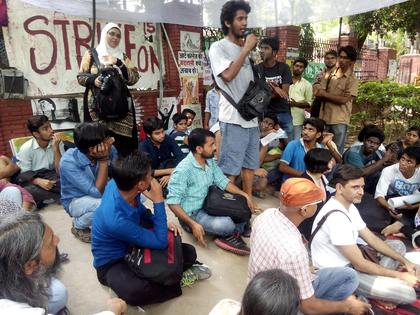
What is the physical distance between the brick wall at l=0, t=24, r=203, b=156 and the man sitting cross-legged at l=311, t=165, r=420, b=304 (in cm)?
396

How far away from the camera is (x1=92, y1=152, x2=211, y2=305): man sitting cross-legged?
2.15 m

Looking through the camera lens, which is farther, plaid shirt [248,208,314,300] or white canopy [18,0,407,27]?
white canopy [18,0,407,27]

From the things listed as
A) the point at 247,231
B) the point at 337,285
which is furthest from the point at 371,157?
the point at 337,285

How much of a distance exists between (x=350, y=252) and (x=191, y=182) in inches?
54.8

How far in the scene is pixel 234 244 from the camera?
3074 millimetres

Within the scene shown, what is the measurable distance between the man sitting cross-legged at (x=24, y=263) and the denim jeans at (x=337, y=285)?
127 centimetres

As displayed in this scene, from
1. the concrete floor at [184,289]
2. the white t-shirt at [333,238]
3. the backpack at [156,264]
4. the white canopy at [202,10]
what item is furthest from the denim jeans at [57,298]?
the white canopy at [202,10]

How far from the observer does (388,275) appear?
228cm

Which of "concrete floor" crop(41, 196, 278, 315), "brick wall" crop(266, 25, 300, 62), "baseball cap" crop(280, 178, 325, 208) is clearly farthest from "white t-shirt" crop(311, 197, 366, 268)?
"brick wall" crop(266, 25, 300, 62)

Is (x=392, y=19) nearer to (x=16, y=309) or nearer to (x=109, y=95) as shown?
(x=109, y=95)

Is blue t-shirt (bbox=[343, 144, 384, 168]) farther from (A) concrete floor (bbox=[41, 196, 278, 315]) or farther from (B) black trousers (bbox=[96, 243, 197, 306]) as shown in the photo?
(B) black trousers (bbox=[96, 243, 197, 306])

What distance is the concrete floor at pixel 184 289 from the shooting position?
2406 mm

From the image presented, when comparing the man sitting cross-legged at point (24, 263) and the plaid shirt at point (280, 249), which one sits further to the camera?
the plaid shirt at point (280, 249)

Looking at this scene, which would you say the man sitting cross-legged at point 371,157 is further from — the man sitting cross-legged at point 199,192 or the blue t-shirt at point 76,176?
the blue t-shirt at point 76,176
